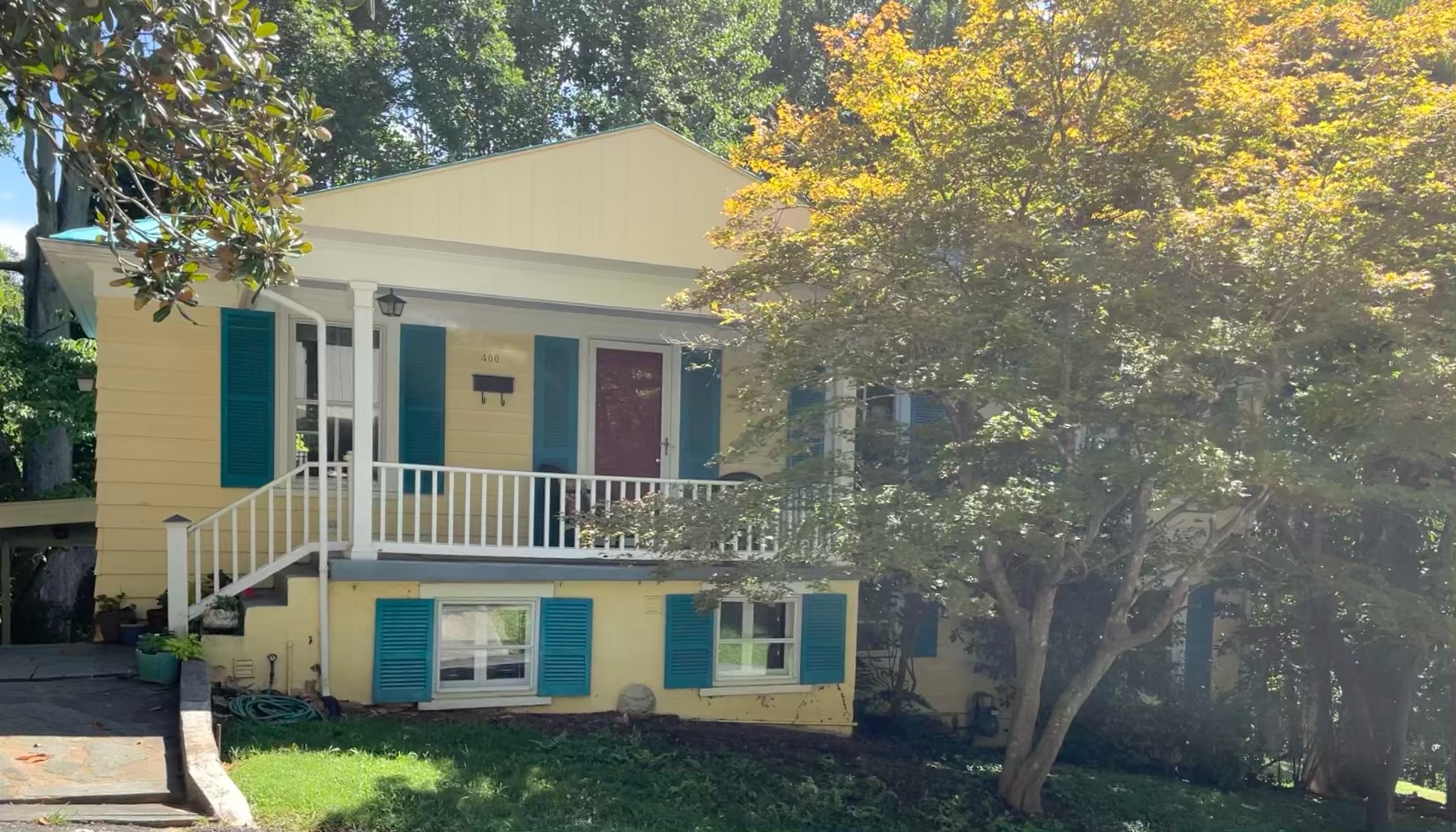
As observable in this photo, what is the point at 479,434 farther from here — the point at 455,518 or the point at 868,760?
the point at 868,760

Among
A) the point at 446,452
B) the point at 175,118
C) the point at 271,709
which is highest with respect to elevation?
the point at 175,118

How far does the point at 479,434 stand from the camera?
9.52 m

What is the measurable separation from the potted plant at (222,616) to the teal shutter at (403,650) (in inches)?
39.6

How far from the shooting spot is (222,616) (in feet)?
23.7

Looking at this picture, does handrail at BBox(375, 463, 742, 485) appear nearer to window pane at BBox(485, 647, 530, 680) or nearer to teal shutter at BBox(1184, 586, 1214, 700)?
window pane at BBox(485, 647, 530, 680)

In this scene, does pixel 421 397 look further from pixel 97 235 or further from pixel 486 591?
pixel 97 235

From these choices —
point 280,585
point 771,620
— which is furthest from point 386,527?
point 771,620

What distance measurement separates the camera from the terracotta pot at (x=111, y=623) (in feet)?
26.8

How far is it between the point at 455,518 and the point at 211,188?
4.91 m

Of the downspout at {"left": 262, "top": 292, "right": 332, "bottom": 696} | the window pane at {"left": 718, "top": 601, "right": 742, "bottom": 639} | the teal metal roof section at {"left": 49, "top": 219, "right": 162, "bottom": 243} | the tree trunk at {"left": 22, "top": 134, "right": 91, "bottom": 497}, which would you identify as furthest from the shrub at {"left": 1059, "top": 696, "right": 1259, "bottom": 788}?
the tree trunk at {"left": 22, "top": 134, "right": 91, "bottom": 497}

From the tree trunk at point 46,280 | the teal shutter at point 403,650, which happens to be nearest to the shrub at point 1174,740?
the teal shutter at point 403,650

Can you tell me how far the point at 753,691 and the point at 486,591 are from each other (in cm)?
258

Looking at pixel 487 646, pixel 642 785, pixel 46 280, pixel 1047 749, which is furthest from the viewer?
pixel 46 280

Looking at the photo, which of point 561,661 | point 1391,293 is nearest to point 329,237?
point 561,661
